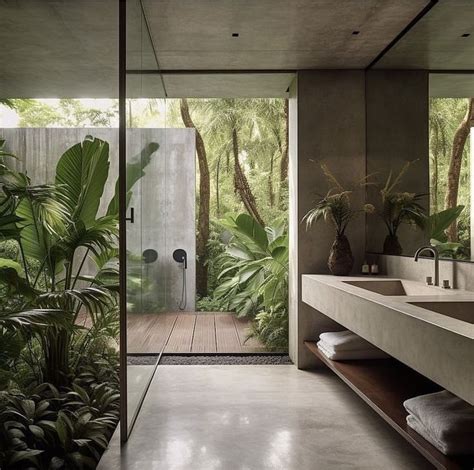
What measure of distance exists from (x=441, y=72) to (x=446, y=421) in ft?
6.92

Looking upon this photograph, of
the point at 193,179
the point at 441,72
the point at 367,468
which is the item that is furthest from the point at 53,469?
the point at 193,179

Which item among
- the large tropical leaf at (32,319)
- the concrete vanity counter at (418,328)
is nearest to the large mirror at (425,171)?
the concrete vanity counter at (418,328)

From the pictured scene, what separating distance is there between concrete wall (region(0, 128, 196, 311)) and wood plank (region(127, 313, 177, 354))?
0.28ft

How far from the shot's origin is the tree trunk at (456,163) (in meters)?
3.10

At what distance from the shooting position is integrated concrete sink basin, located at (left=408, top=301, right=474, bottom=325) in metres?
2.69

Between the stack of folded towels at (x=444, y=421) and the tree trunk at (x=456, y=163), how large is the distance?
1.04 m

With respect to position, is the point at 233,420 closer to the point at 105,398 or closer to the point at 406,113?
the point at 105,398

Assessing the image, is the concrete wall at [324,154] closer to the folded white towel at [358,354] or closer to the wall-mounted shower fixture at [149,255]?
the folded white towel at [358,354]

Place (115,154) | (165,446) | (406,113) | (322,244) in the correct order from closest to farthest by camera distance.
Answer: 1. (165,446)
2. (406,113)
3. (322,244)
4. (115,154)

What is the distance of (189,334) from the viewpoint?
6.42m

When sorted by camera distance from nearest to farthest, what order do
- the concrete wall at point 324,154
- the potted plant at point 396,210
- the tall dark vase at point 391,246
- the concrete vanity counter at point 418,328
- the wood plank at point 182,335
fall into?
1. the concrete vanity counter at point 418,328
2. the potted plant at point 396,210
3. the tall dark vase at point 391,246
4. the concrete wall at point 324,154
5. the wood plank at point 182,335

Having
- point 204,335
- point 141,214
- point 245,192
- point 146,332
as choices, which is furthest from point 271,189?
point 141,214

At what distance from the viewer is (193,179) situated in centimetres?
745

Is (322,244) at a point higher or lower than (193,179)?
lower
